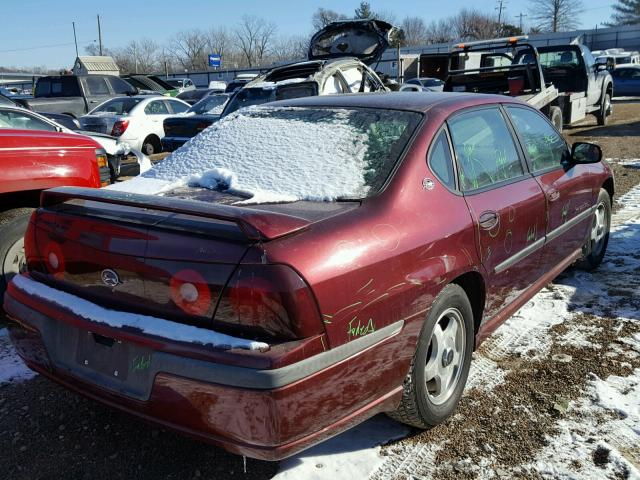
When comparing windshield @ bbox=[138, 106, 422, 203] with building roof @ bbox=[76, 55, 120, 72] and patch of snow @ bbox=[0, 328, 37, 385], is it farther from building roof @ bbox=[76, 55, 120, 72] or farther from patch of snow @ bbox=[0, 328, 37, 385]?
building roof @ bbox=[76, 55, 120, 72]

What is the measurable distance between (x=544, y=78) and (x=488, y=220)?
11.5 m

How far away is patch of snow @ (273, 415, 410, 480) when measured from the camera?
8.09ft

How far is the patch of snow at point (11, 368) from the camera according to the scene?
332 centimetres

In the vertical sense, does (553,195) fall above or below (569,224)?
above

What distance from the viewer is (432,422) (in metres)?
2.68

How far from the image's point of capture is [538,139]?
12.6 feet

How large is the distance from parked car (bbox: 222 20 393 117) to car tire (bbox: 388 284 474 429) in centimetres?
428

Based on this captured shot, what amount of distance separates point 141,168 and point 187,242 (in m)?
4.84

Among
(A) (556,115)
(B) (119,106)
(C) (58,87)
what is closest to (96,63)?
(C) (58,87)

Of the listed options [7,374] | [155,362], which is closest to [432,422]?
[155,362]

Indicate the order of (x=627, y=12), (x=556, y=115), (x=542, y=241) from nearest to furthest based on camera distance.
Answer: (x=542, y=241), (x=556, y=115), (x=627, y=12)

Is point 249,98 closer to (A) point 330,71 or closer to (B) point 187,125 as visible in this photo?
(A) point 330,71

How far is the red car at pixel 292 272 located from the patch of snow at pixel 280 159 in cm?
1

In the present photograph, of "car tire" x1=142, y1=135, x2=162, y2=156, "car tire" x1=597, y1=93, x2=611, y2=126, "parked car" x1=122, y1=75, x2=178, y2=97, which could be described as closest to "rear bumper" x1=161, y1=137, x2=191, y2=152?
"car tire" x1=142, y1=135, x2=162, y2=156
